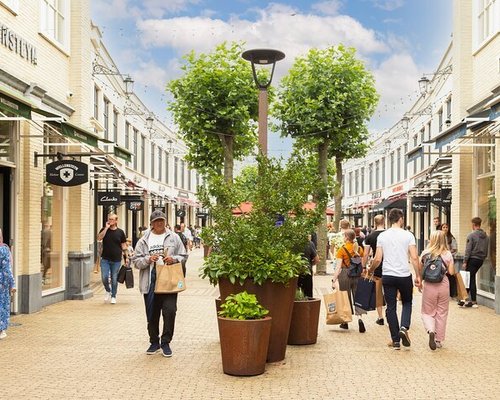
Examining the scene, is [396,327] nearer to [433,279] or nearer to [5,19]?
[433,279]

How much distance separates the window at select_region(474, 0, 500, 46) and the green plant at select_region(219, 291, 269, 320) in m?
9.27

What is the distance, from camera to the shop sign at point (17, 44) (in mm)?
12164

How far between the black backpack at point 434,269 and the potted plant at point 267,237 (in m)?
1.87

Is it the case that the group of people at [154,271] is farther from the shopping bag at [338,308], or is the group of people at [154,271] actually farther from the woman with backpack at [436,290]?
the woman with backpack at [436,290]

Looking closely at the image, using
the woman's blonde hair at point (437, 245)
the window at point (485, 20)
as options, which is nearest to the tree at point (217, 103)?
the window at point (485, 20)

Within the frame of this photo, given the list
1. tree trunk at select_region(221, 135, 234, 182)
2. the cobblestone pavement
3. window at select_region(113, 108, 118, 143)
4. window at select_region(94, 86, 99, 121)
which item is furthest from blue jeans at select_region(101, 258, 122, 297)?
window at select_region(113, 108, 118, 143)

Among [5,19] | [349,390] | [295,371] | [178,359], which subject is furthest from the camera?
[5,19]

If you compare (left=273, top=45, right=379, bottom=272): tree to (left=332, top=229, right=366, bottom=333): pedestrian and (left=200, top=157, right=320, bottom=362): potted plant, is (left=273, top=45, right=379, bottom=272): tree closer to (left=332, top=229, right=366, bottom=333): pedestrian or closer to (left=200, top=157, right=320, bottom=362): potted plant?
(left=332, top=229, right=366, bottom=333): pedestrian

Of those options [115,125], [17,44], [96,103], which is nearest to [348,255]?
[17,44]

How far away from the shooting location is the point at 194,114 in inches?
1016

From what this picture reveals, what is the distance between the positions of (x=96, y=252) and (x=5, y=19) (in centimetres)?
1664

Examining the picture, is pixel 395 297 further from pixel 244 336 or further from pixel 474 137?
pixel 474 137

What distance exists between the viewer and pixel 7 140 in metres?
12.7

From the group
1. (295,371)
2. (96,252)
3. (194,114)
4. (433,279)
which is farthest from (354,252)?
(96,252)
